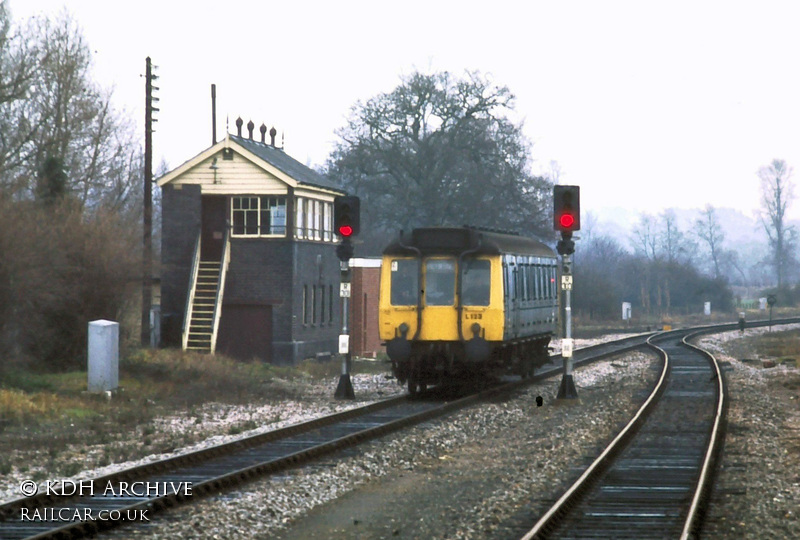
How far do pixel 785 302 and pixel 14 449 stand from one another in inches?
3688

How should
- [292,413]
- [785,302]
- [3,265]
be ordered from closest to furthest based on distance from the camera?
[292,413] < [3,265] < [785,302]

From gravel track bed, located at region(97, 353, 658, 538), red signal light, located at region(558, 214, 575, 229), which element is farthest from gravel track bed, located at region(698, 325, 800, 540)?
red signal light, located at region(558, 214, 575, 229)

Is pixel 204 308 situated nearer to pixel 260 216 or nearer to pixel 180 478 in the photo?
pixel 260 216

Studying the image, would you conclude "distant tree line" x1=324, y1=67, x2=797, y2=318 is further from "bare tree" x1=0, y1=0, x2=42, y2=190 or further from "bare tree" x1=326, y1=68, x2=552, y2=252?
"bare tree" x1=0, y1=0, x2=42, y2=190

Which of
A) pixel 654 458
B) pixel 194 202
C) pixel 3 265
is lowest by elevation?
pixel 654 458

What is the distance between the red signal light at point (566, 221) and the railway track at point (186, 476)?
12.7 ft

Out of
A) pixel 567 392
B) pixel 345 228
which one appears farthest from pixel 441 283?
pixel 567 392

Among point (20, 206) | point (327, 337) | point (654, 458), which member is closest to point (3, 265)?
point (20, 206)

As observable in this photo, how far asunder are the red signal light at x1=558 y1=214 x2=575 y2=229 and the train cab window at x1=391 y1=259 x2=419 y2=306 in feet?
10.0

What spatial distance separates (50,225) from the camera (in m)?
23.2

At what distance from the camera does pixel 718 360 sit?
35.7 metres

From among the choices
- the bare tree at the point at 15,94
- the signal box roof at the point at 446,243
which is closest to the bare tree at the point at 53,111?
the bare tree at the point at 15,94

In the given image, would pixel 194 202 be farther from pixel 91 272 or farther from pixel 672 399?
pixel 672 399

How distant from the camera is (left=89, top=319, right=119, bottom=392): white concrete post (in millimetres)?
20891
